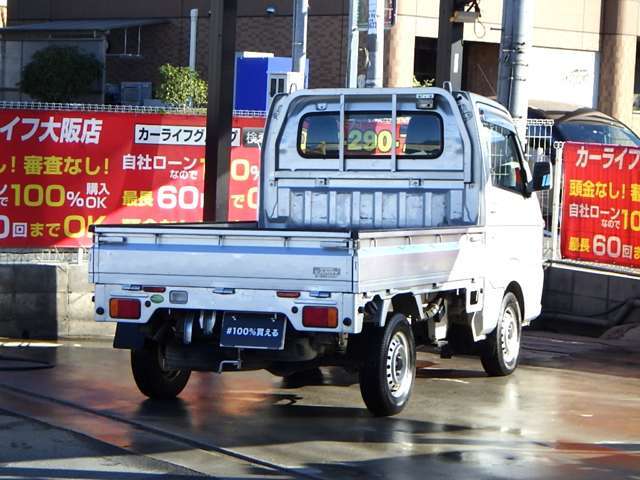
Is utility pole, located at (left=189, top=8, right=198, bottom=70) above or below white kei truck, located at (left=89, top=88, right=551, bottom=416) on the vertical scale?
above

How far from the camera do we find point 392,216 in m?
11.4

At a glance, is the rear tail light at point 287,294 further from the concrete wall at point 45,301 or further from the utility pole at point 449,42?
the utility pole at point 449,42

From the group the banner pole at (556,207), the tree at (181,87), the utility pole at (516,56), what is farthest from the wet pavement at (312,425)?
the tree at (181,87)

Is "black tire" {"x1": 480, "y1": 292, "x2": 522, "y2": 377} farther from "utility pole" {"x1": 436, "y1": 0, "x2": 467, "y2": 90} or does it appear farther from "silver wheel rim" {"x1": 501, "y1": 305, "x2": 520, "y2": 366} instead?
"utility pole" {"x1": 436, "y1": 0, "x2": 467, "y2": 90}

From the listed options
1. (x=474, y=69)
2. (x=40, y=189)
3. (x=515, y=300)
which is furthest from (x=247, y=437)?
(x=474, y=69)

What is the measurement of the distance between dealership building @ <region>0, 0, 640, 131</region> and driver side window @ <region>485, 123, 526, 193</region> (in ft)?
99.4

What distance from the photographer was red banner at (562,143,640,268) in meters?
16.1

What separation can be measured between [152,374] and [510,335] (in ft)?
12.3

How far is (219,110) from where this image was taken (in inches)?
555

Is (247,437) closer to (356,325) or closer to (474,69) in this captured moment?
(356,325)

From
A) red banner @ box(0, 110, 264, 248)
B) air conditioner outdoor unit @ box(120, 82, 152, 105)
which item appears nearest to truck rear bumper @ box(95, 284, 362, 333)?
red banner @ box(0, 110, 264, 248)

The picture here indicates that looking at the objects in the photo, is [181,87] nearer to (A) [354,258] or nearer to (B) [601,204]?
(B) [601,204]

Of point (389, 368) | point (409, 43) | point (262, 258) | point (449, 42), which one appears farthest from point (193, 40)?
point (262, 258)

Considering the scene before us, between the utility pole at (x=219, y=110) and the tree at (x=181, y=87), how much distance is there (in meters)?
27.1
